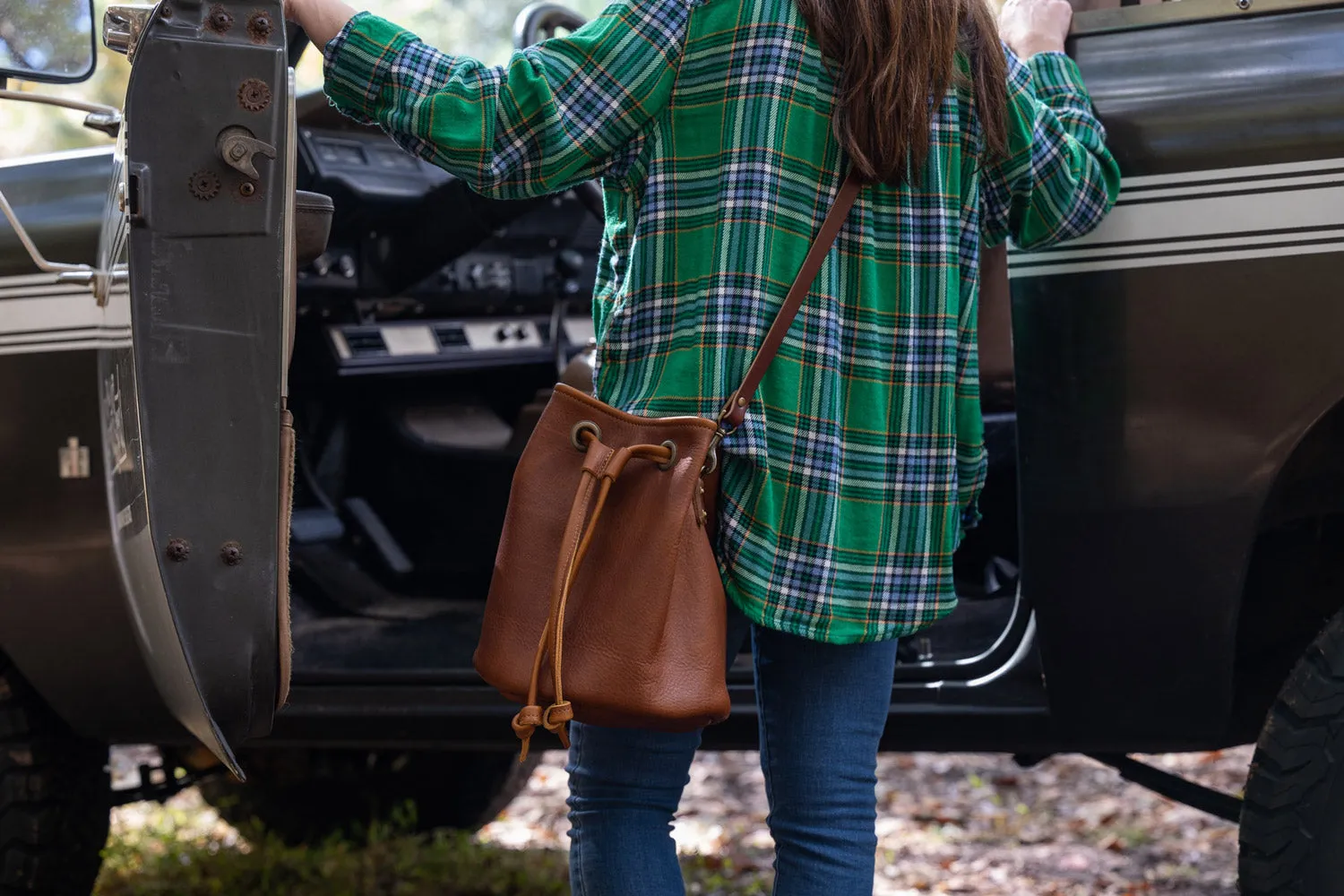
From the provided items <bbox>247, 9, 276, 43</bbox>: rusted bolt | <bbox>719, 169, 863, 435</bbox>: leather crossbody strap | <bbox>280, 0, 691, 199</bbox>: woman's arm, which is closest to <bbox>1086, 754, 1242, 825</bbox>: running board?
<bbox>719, 169, 863, 435</bbox>: leather crossbody strap

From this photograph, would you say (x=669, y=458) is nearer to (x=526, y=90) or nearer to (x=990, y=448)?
(x=526, y=90)

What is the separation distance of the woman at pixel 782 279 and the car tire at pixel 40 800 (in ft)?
3.56

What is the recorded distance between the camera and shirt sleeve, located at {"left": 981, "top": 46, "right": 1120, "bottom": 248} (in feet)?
5.32

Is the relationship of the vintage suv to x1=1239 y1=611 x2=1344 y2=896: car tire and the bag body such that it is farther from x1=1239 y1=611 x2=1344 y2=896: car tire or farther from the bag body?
the bag body

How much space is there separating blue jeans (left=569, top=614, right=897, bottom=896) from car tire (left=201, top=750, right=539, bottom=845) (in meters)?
1.74

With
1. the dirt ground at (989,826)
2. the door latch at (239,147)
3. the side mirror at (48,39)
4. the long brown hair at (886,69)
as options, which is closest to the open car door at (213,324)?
the door latch at (239,147)

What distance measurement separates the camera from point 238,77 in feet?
4.96

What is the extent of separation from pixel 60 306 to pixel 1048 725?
4.94 ft

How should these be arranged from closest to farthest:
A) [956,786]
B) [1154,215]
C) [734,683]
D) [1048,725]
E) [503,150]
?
1. [503,150]
2. [1154,215]
3. [1048,725]
4. [734,683]
5. [956,786]

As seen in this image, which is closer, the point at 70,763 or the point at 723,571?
the point at 723,571

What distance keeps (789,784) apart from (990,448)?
1.07 meters

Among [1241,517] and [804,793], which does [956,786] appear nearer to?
[1241,517]

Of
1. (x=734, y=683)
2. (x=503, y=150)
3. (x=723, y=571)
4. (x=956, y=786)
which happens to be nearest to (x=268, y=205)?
(x=503, y=150)

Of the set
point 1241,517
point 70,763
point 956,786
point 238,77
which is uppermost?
point 238,77
